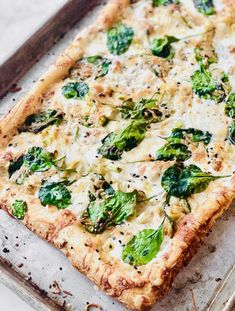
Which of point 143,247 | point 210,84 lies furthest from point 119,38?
point 143,247

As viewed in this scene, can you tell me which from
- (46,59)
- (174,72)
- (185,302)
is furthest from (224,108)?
(46,59)

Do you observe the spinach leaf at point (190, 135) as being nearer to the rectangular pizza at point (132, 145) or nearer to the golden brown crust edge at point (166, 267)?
the rectangular pizza at point (132, 145)

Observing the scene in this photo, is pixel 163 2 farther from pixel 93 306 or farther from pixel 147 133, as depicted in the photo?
pixel 93 306

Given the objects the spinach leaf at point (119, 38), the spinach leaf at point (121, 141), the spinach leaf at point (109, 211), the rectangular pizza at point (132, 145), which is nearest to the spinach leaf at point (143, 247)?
the rectangular pizza at point (132, 145)

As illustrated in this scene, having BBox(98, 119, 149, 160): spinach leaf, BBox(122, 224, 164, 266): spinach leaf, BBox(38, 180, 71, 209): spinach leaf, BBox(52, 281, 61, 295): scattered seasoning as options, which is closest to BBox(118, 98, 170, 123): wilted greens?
BBox(98, 119, 149, 160): spinach leaf

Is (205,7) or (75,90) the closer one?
(75,90)

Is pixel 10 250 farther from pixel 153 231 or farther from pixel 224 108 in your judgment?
pixel 224 108
